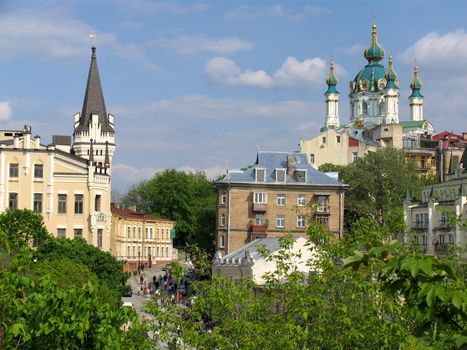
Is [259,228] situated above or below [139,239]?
above

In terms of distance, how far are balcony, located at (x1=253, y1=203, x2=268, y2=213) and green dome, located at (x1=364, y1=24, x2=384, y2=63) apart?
104 meters

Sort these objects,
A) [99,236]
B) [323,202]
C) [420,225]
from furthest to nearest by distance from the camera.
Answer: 1. [420,225]
2. [323,202]
3. [99,236]

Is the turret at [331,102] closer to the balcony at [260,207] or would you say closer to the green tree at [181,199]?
the green tree at [181,199]

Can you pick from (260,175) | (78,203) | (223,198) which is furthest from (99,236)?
(260,175)

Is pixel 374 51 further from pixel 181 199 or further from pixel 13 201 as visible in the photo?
pixel 13 201

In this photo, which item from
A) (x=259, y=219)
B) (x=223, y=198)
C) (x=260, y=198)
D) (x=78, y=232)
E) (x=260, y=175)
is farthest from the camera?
(x=223, y=198)

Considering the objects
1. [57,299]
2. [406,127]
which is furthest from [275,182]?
[406,127]

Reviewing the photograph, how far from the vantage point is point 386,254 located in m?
11.4

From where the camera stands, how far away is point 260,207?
85.2 m

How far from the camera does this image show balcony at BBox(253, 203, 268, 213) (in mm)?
85000

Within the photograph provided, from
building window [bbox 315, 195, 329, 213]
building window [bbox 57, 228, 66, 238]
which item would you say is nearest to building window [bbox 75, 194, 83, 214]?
building window [bbox 57, 228, 66, 238]

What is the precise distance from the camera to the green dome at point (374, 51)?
184375 mm

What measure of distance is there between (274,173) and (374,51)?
103 metres

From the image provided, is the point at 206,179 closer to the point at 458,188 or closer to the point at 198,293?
the point at 458,188
